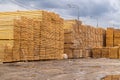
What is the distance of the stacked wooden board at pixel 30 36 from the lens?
16.9 meters

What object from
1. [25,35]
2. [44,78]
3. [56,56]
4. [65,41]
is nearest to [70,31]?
[65,41]

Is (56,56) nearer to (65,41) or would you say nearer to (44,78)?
(65,41)

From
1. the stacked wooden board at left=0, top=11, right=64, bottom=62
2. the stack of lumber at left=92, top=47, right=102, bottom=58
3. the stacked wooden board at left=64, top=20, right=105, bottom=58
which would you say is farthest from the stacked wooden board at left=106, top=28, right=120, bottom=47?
the stacked wooden board at left=0, top=11, right=64, bottom=62

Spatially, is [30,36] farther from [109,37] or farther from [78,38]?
[109,37]

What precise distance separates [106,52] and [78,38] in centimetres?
388

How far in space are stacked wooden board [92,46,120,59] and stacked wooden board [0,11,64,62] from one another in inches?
270

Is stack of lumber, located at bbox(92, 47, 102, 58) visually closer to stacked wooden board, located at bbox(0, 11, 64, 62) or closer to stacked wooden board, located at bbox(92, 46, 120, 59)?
stacked wooden board, located at bbox(92, 46, 120, 59)

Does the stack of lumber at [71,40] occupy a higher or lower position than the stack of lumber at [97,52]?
higher

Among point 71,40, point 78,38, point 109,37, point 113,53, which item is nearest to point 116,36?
point 109,37

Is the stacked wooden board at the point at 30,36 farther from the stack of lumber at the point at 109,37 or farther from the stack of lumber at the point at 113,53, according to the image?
the stack of lumber at the point at 109,37

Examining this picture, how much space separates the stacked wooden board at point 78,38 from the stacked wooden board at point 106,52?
2.17 ft

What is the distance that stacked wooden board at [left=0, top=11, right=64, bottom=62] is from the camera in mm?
16906

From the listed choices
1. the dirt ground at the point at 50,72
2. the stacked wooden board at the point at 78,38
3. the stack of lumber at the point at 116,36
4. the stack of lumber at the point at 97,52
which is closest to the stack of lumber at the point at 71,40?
the stacked wooden board at the point at 78,38

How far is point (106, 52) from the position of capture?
28.5 metres
